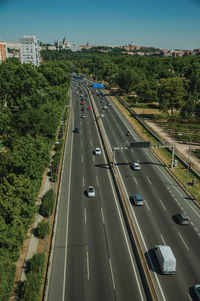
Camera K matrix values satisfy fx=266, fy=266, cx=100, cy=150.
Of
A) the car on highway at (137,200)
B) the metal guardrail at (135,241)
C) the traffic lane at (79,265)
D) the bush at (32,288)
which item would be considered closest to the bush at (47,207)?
the traffic lane at (79,265)

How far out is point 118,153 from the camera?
69.9 metres

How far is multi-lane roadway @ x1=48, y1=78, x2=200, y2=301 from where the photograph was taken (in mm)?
28270

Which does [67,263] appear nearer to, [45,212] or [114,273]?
[114,273]

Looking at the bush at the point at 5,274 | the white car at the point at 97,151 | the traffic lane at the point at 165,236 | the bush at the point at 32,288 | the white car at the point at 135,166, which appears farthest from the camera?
the white car at the point at 97,151

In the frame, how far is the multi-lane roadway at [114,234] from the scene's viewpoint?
28.3m

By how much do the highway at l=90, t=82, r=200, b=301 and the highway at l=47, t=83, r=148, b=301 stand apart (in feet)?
8.39

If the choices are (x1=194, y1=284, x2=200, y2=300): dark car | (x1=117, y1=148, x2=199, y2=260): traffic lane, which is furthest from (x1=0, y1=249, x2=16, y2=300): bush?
(x1=117, y1=148, x2=199, y2=260): traffic lane

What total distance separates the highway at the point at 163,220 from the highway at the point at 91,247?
2.56 m

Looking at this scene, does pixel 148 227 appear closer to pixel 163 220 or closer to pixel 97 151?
pixel 163 220

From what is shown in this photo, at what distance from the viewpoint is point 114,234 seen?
120 ft

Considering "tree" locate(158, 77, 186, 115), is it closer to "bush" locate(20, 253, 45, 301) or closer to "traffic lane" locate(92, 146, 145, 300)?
"traffic lane" locate(92, 146, 145, 300)

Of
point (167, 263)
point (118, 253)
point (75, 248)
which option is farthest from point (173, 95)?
point (167, 263)

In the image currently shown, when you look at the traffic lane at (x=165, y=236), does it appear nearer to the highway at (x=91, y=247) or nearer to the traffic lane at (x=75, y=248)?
the highway at (x=91, y=247)

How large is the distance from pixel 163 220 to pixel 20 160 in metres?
23.8
